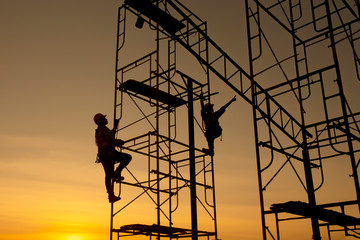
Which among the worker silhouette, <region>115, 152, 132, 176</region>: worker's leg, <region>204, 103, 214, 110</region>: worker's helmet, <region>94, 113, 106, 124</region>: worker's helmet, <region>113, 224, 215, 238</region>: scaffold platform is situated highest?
<region>204, 103, 214, 110</region>: worker's helmet

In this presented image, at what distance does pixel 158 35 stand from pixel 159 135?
11.3 ft

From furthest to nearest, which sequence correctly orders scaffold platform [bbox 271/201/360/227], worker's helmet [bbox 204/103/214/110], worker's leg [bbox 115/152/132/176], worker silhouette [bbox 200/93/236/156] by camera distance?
worker's helmet [bbox 204/103/214/110]
worker silhouette [bbox 200/93/236/156]
worker's leg [bbox 115/152/132/176]
scaffold platform [bbox 271/201/360/227]

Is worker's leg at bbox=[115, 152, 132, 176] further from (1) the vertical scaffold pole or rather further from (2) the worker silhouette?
(2) the worker silhouette

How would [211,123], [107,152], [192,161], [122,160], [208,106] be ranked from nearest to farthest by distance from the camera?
[107,152] → [122,160] → [192,161] → [211,123] → [208,106]

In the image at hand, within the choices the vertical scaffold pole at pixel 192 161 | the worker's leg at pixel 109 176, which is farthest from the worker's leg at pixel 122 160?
the vertical scaffold pole at pixel 192 161

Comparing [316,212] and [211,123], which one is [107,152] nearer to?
[211,123]

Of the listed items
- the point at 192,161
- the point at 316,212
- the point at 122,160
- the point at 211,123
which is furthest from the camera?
the point at 211,123

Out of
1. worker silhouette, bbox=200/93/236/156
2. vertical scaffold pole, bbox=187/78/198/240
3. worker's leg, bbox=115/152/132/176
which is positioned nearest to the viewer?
worker's leg, bbox=115/152/132/176

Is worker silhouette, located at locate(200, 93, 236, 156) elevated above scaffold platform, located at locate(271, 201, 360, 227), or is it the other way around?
worker silhouette, located at locate(200, 93, 236, 156)

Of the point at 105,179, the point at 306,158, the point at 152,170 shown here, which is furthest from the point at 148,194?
the point at 306,158

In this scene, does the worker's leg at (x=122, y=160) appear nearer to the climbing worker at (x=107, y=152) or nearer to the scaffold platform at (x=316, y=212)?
the climbing worker at (x=107, y=152)

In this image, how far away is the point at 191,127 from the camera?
50.1ft

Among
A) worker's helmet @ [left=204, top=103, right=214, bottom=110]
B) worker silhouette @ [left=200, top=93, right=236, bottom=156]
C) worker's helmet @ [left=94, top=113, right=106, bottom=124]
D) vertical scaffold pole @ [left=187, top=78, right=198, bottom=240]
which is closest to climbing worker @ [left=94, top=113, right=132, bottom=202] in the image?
worker's helmet @ [left=94, top=113, right=106, bottom=124]

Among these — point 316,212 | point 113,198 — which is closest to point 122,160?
point 113,198
